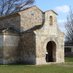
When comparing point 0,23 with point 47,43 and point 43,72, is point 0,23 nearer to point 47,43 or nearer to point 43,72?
point 47,43

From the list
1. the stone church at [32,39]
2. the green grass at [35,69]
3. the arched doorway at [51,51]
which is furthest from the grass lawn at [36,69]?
the arched doorway at [51,51]

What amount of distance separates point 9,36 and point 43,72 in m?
12.3

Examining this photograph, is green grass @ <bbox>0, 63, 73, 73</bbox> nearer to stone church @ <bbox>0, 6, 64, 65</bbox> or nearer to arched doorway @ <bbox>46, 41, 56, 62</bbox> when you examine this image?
stone church @ <bbox>0, 6, 64, 65</bbox>

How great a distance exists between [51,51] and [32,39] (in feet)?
14.1

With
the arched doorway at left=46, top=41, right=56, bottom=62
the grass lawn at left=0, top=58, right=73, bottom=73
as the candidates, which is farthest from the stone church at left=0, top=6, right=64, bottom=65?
the grass lawn at left=0, top=58, right=73, bottom=73

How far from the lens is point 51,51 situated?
132 ft

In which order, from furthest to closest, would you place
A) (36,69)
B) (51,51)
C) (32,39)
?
(51,51) → (32,39) → (36,69)

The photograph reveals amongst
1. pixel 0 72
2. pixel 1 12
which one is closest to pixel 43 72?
pixel 0 72

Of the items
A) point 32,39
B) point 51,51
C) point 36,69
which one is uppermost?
point 32,39

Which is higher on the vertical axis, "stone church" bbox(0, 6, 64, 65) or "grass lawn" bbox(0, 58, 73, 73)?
"stone church" bbox(0, 6, 64, 65)

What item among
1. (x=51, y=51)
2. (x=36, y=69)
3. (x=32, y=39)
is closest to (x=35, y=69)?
(x=36, y=69)

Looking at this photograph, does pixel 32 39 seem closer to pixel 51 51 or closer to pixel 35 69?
pixel 51 51

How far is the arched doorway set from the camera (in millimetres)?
39375

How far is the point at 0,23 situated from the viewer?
4322cm
